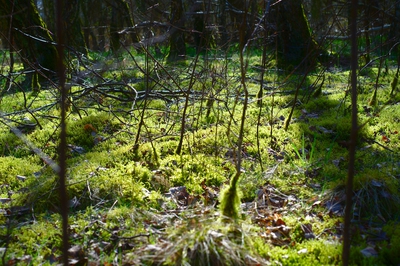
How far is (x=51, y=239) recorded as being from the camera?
302cm

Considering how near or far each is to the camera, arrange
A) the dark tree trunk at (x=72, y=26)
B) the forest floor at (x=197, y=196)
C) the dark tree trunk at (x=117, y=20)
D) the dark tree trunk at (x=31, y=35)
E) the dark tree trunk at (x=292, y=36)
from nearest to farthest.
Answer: the forest floor at (x=197, y=196), the dark tree trunk at (x=72, y=26), the dark tree trunk at (x=31, y=35), the dark tree trunk at (x=117, y=20), the dark tree trunk at (x=292, y=36)

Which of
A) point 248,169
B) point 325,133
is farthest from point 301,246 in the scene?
point 325,133

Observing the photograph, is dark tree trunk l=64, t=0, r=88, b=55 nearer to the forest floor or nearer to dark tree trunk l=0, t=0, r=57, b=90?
dark tree trunk l=0, t=0, r=57, b=90

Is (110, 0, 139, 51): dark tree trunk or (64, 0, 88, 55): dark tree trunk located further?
(110, 0, 139, 51): dark tree trunk

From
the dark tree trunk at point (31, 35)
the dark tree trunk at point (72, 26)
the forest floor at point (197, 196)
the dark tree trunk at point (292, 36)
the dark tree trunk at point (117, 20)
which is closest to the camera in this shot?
the forest floor at point (197, 196)

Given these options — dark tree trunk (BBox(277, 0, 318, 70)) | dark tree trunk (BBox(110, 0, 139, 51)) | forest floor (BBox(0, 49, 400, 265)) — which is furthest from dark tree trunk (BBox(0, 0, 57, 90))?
dark tree trunk (BBox(277, 0, 318, 70))

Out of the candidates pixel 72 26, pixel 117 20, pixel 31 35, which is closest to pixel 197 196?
pixel 31 35

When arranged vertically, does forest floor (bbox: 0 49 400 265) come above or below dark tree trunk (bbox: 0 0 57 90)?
below

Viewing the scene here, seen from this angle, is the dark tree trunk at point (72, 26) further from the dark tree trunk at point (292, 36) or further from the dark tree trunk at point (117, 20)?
the dark tree trunk at point (292, 36)

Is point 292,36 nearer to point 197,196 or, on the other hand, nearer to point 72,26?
point 197,196

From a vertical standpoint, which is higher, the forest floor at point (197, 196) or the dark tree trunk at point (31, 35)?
the dark tree trunk at point (31, 35)

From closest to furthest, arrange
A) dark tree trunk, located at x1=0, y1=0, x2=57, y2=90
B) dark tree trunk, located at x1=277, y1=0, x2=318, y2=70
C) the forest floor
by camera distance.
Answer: the forest floor, dark tree trunk, located at x1=0, y1=0, x2=57, y2=90, dark tree trunk, located at x1=277, y1=0, x2=318, y2=70

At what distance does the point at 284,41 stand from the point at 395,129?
519 centimetres

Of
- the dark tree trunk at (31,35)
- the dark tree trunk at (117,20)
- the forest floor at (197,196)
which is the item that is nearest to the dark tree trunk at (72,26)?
the dark tree trunk at (31,35)
